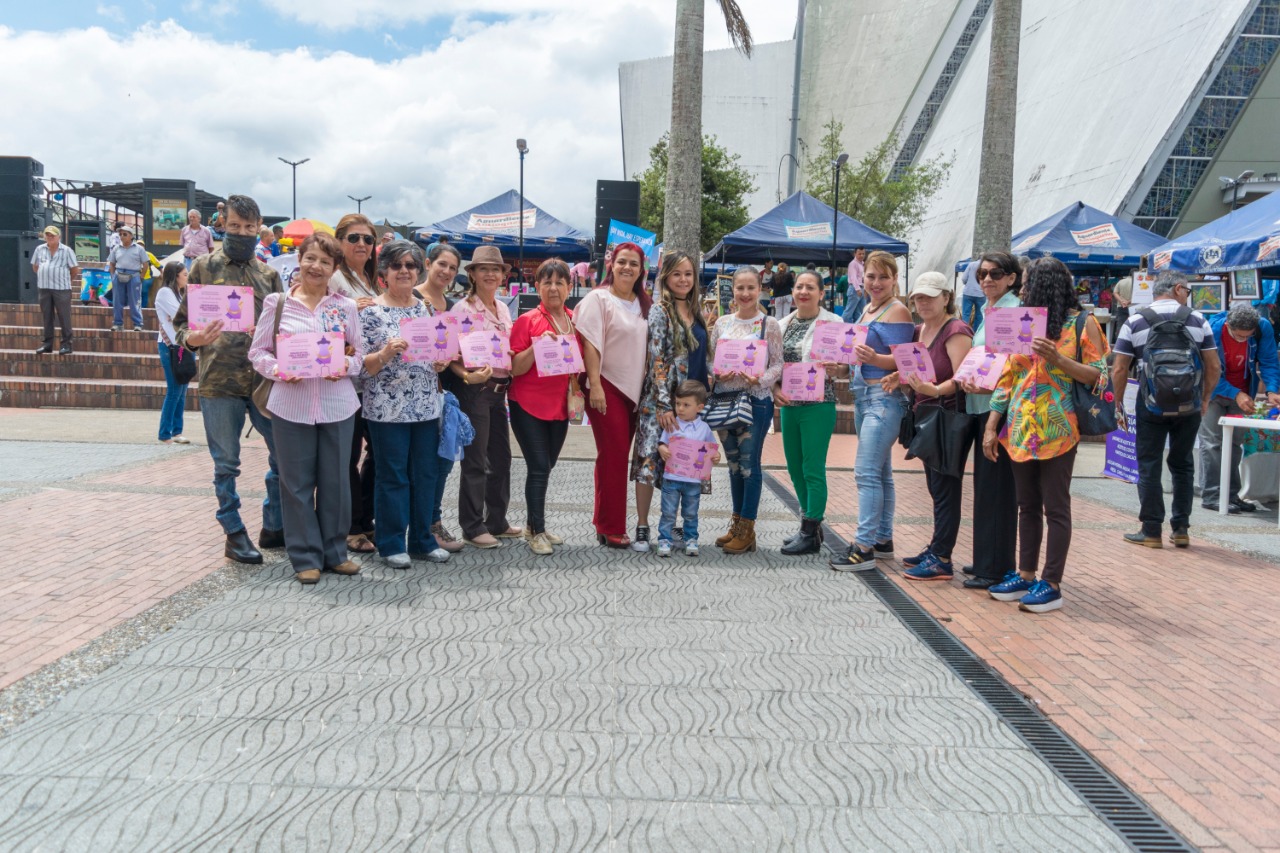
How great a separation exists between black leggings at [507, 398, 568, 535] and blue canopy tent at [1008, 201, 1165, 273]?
15027mm

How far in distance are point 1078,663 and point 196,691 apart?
12.1 feet

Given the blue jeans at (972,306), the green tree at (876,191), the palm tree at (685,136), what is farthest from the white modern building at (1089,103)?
the palm tree at (685,136)

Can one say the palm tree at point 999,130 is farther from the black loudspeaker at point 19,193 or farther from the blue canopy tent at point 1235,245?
the black loudspeaker at point 19,193

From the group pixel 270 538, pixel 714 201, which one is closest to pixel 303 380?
pixel 270 538

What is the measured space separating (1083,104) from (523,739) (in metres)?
34.7

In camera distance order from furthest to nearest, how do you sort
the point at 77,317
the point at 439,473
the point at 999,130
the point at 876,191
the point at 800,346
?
1. the point at 876,191
2. the point at 77,317
3. the point at 999,130
4. the point at 800,346
5. the point at 439,473

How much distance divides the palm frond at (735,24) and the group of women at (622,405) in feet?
27.9

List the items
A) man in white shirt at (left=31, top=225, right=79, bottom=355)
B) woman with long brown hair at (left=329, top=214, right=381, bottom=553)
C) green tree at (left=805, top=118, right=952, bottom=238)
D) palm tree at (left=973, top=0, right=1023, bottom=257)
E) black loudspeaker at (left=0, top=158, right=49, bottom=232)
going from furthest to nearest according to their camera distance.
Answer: green tree at (left=805, top=118, right=952, bottom=238) → black loudspeaker at (left=0, top=158, right=49, bottom=232) → man in white shirt at (left=31, top=225, right=79, bottom=355) → palm tree at (left=973, top=0, right=1023, bottom=257) → woman with long brown hair at (left=329, top=214, right=381, bottom=553)

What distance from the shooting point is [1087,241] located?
19688 mm

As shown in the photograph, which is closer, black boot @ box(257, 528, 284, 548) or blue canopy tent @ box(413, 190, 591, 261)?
black boot @ box(257, 528, 284, 548)

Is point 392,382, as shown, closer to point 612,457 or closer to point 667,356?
point 612,457

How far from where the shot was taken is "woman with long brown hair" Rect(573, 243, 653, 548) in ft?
20.7

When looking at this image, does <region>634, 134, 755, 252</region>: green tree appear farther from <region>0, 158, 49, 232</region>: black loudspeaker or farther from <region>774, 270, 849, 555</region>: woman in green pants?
<region>774, 270, 849, 555</region>: woman in green pants

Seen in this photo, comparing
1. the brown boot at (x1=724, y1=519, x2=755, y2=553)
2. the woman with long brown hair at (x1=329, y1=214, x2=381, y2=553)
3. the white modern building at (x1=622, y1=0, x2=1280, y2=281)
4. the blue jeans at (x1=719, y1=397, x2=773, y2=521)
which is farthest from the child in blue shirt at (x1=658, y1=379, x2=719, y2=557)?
the white modern building at (x1=622, y1=0, x2=1280, y2=281)
